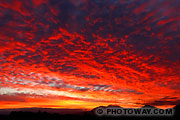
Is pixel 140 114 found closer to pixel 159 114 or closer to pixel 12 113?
pixel 159 114

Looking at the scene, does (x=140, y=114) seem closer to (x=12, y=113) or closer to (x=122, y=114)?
(x=122, y=114)

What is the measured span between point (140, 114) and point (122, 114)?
837 inches

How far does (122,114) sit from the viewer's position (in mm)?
175625

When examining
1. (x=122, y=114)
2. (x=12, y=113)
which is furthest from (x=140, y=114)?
(x=12, y=113)

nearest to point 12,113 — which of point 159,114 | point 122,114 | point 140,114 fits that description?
point 122,114

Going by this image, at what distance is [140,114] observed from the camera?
175m

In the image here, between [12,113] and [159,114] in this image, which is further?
[12,113]

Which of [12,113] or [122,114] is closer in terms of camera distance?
[122,114]

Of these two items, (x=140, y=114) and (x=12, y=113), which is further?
(x=12, y=113)

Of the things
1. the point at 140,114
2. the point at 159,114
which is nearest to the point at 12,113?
the point at 140,114

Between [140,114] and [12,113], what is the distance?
165925mm

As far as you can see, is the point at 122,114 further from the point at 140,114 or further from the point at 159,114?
the point at 159,114

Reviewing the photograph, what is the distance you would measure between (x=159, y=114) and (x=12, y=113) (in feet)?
618
